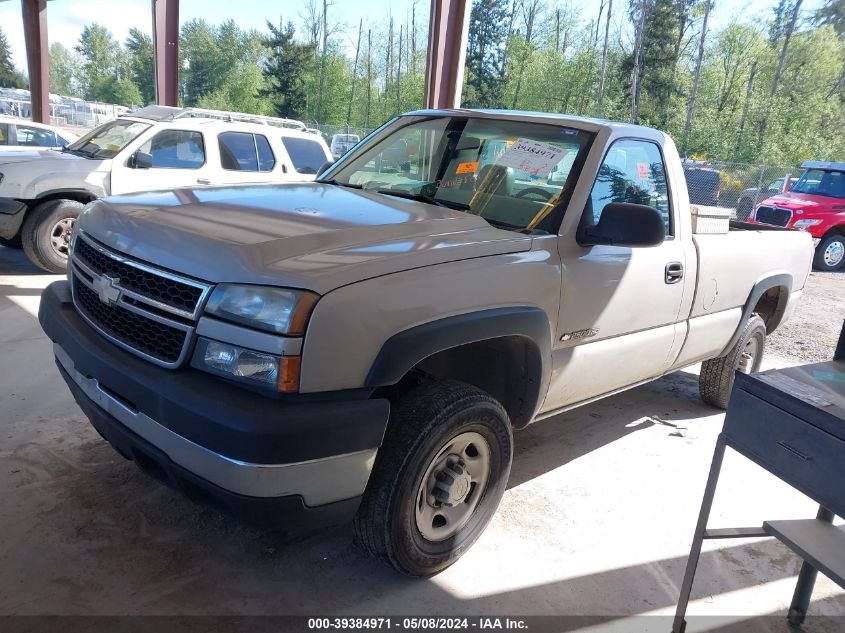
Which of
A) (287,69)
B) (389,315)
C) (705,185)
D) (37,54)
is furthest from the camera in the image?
(287,69)

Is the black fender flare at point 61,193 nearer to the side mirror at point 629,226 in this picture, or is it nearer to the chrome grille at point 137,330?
the chrome grille at point 137,330

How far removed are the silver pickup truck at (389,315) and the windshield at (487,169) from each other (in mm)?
12

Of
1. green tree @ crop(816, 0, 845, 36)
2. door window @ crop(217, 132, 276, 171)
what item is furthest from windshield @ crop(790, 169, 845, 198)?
green tree @ crop(816, 0, 845, 36)

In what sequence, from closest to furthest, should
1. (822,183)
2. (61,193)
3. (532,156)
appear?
1. (532,156)
2. (61,193)
3. (822,183)

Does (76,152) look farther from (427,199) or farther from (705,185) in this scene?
(705,185)

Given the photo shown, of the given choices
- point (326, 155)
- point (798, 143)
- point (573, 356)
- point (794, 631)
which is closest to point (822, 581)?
point (794, 631)

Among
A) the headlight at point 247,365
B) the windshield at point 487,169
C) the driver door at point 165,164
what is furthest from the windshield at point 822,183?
the headlight at point 247,365

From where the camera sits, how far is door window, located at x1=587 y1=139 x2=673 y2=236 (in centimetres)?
326

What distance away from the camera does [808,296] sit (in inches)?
420

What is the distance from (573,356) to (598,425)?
5.26ft

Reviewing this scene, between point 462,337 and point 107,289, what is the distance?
1.39 metres

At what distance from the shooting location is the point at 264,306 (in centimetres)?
205

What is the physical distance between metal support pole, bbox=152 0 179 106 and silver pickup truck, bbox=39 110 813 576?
11.8 metres

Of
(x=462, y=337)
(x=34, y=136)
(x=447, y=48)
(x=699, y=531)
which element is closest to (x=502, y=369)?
(x=462, y=337)
